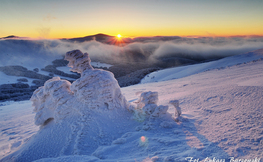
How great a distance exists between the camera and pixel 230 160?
1.76 meters

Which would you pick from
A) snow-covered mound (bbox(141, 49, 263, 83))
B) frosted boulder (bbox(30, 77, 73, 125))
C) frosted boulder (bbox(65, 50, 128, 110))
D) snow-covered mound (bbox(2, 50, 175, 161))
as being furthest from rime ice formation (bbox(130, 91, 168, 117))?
snow-covered mound (bbox(141, 49, 263, 83))

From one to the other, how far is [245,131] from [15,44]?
154 feet

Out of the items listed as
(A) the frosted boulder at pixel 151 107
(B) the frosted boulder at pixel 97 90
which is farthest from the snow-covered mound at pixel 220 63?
(B) the frosted boulder at pixel 97 90

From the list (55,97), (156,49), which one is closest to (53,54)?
(55,97)

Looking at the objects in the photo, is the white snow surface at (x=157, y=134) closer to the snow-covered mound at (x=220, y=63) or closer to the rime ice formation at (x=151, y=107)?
the rime ice formation at (x=151, y=107)

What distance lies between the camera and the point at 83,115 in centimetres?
333

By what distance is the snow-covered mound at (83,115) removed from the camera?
2851 mm

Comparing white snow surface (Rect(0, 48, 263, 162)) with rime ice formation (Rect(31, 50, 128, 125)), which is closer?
white snow surface (Rect(0, 48, 263, 162))

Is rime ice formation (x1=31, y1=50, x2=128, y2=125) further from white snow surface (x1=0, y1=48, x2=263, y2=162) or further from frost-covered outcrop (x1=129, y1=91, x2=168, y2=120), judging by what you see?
frost-covered outcrop (x1=129, y1=91, x2=168, y2=120)

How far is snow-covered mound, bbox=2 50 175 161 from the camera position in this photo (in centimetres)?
285

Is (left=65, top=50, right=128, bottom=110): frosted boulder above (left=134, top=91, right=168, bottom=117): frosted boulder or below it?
above

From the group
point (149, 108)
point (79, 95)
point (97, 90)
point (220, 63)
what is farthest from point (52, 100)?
point (220, 63)

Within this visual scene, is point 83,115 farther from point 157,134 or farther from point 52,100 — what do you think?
point 157,134

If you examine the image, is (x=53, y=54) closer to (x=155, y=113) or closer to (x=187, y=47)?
(x=155, y=113)
